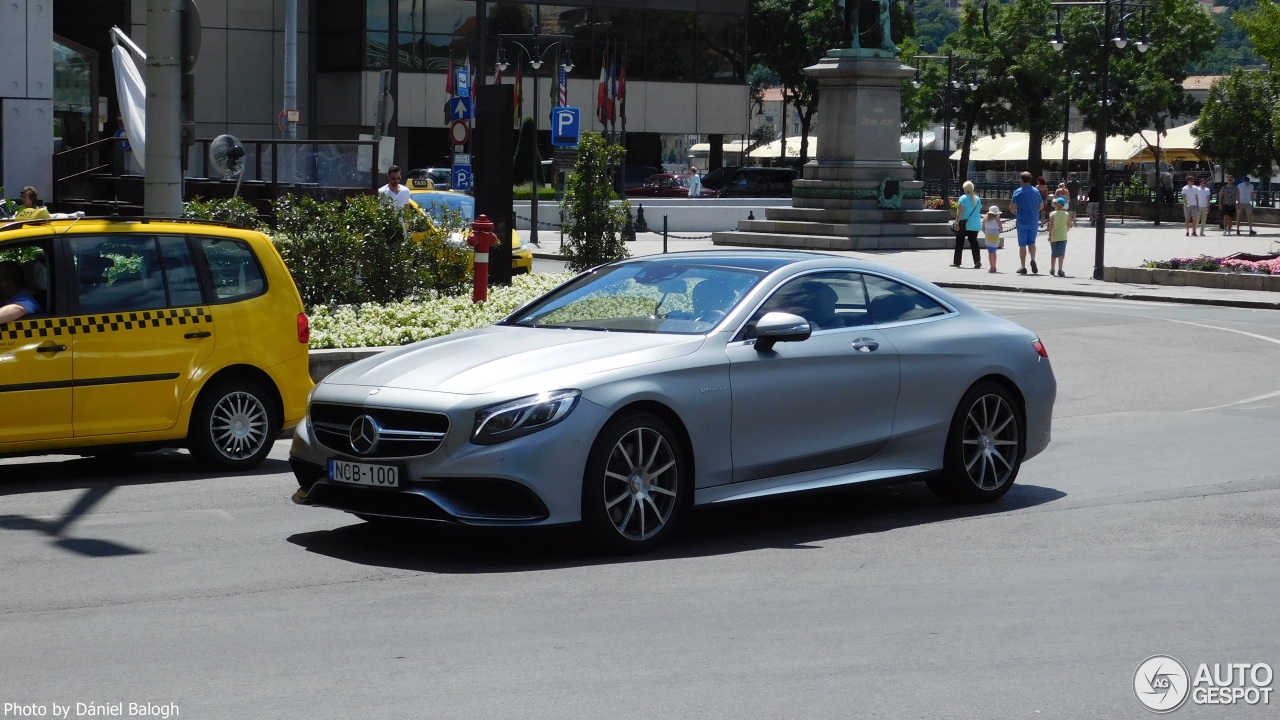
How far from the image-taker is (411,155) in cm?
6725

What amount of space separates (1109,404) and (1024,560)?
24.0 feet

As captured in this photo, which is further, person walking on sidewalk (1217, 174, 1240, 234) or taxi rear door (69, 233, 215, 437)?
person walking on sidewalk (1217, 174, 1240, 234)

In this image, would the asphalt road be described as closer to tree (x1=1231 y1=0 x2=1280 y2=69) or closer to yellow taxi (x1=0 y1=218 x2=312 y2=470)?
yellow taxi (x1=0 y1=218 x2=312 y2=470)

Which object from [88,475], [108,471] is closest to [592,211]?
[108,471]

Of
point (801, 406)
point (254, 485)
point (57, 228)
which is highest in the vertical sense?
point (57, 228)

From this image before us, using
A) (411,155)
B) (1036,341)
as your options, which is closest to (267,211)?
(1036,341)

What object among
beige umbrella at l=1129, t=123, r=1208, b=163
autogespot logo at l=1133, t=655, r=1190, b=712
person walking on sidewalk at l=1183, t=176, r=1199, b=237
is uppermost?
beige umbrella at l=1129, t=123, r=1208, b=163

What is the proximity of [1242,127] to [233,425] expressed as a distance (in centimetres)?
5277

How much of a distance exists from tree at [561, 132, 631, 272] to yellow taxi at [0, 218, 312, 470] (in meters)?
10.2

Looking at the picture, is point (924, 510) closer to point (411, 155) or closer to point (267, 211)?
point (267, 211)

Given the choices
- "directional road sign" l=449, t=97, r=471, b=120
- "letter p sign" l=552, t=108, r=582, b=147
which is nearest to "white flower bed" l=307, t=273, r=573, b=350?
"directional road sign" l=449, t=97, r=471, b=120

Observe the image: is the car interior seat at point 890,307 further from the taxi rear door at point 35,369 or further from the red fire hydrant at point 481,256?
the red fire hydrant at point 481,256

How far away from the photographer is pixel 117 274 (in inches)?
396

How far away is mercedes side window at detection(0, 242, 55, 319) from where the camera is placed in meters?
9.84
